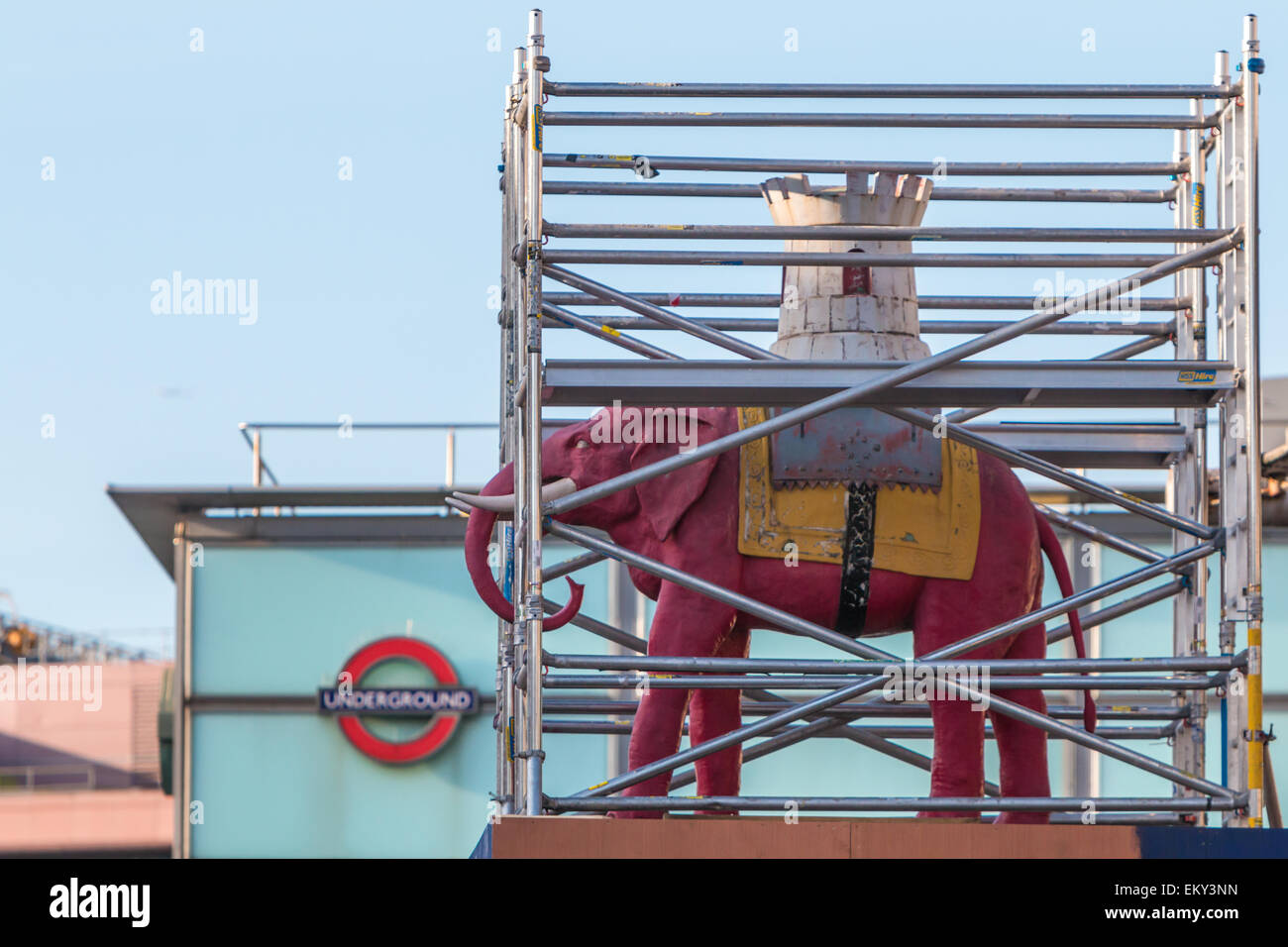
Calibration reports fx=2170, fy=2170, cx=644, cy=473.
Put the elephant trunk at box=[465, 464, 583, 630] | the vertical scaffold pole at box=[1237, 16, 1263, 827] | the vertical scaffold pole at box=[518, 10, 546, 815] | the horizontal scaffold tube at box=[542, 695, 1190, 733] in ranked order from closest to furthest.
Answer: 1. the vertical scaffold pole at box=[518, 10, 546, 815]
2. the vertical scaffold pole at box=[1237, 16, 1263, 827]
3. the elephant trunk at box=[465, 464, 583, 630]
4. the horizontal scaffold tube at box=[542, 695, 1190, 733]

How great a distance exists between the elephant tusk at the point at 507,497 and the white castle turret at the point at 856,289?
144 centimetres

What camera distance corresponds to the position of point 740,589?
11672mm

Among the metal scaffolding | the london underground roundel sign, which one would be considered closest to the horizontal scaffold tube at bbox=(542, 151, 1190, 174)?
the metal scaffolding

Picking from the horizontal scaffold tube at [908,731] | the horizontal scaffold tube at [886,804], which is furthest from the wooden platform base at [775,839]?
the horizontal scaffold tube at [908,731]

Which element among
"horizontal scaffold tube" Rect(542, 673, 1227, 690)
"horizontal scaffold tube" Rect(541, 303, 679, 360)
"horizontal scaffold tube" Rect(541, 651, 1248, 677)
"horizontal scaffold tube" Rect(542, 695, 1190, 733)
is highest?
"horizontal scaffold tube" Rect(541, 303, 679, 360)

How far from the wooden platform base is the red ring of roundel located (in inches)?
525

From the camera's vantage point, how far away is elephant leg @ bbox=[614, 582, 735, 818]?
11.5 m

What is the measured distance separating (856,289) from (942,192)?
134cm

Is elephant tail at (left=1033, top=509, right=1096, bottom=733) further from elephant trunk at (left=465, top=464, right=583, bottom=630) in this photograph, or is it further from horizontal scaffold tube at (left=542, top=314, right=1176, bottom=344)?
elephant trunk at (left=465, top=464, right=583, bottom=630)

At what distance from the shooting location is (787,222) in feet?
39.1

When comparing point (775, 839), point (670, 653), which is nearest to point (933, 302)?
point (670, 653)
